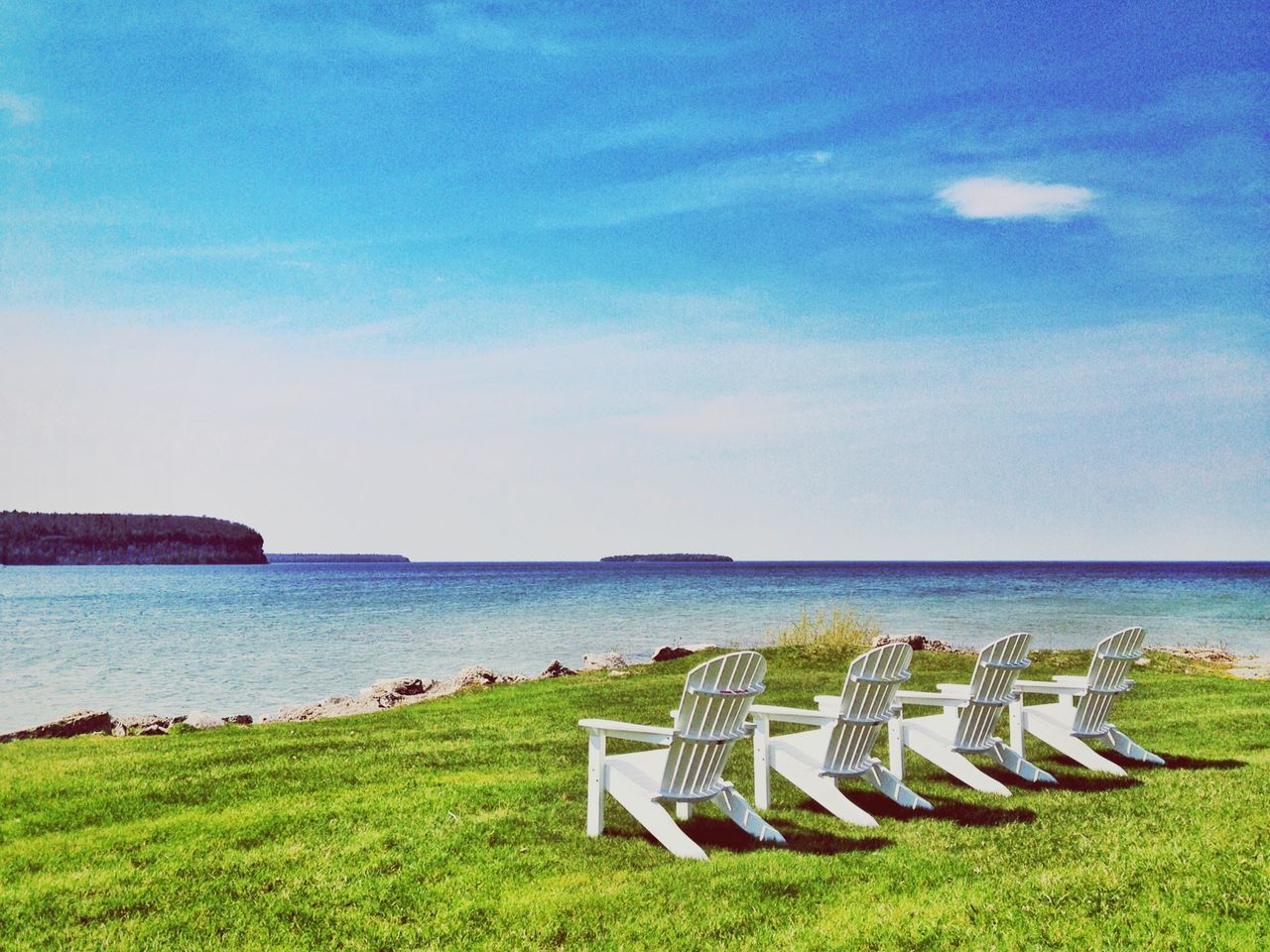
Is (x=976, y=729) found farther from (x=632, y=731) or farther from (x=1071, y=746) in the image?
(x=632, y=731)

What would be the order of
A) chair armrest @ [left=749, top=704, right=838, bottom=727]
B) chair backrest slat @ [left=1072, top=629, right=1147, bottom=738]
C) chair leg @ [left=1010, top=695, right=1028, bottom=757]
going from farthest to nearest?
chair backrest slat @ [left=1072, top=629, right=1147, bottom=738] → chair leg @ [left=1010, top=695, right=1028, bottom=757] → chair armrest @ [left=749, top=704, right=838, bottom=727]

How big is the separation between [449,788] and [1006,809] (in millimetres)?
4080

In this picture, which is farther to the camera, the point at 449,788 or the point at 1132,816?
the point at 449,788

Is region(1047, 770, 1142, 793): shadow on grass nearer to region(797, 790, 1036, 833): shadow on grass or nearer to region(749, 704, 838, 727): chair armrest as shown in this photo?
region(797, 790, 1036, 833): shadow on grass

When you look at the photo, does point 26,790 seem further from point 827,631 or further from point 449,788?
point 827,631

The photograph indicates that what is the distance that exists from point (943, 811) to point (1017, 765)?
1184mm

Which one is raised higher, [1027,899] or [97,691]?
[1027,899]

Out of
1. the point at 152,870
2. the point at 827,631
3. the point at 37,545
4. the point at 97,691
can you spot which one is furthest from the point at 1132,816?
the point at 37,545

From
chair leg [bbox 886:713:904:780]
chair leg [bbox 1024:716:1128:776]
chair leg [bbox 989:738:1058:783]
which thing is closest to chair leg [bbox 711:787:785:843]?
chair leg [bbox 886:713:904:780]

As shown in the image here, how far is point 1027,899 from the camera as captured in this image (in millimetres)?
4645

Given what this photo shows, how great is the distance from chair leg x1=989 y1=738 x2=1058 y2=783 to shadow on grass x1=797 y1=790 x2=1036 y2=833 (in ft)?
2.31

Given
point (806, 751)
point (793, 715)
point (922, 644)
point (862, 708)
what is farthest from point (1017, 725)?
point (922, 644)

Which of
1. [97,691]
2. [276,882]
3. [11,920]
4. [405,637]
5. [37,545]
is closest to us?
[11,920]

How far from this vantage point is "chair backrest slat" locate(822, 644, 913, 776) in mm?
6262
